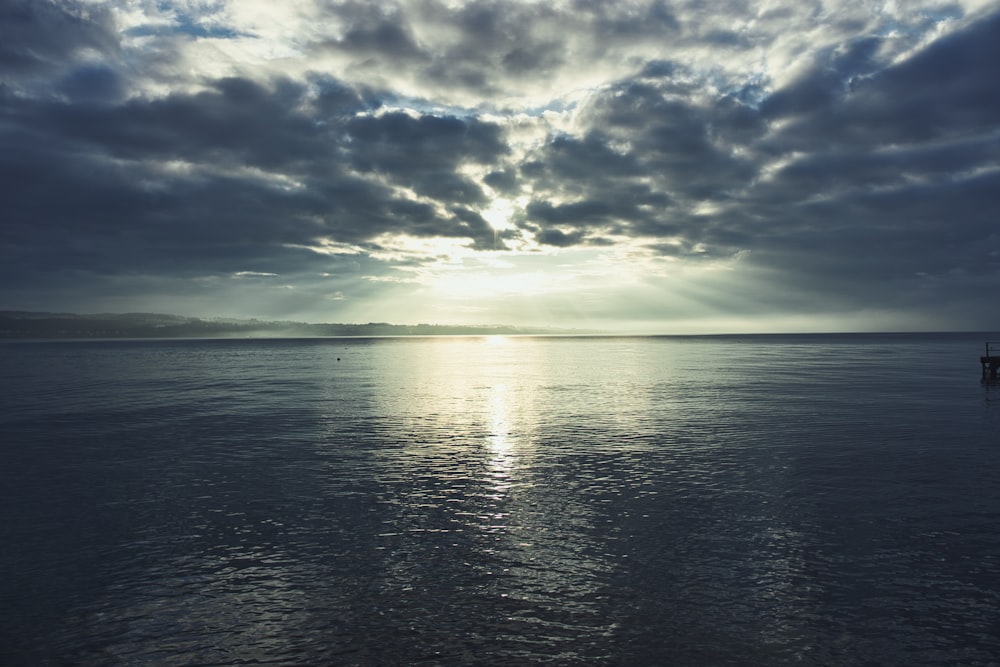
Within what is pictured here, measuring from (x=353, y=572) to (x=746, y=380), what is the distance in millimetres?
74689

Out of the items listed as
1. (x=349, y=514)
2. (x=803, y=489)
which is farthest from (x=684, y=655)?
(x=803, y=489)

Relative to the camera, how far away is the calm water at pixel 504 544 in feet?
40.7

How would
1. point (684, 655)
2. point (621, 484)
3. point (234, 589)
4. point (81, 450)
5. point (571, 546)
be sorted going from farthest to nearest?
point (81, 450) < point (621, 484) < point (571, 546) < point (234, 589) < point (684, 655)

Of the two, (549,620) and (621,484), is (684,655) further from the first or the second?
(621,484)

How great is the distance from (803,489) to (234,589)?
68.4 feet

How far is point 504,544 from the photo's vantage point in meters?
18.0

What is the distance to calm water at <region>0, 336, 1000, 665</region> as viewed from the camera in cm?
1241

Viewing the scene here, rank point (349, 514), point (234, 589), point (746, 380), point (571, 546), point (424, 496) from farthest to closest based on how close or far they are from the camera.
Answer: point (746, 380), point (424, 496), point (349, 514), point (571, 546), point (234, 589)

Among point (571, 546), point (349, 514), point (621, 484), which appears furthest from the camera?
point (621, 484)

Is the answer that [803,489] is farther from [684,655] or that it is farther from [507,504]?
[684,655]

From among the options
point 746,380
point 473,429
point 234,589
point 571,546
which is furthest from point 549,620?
point 746,380

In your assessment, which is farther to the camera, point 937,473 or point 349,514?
point 937,473

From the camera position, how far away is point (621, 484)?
2533 cm

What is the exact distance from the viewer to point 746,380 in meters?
81.1
